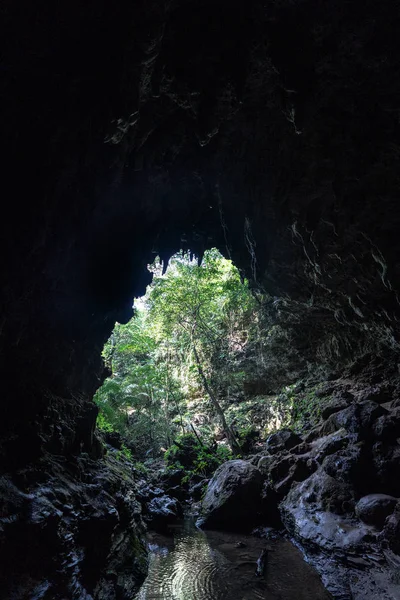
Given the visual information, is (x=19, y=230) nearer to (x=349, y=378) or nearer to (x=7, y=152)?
(x=7, y=152)

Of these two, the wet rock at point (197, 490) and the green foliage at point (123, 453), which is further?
the green foliage at point (123, 453)

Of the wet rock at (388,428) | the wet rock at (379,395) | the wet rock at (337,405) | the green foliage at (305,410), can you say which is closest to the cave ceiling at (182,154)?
the wet rock at (379,395)

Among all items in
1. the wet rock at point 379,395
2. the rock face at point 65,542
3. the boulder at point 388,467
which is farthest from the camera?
the wet rock at point 379,395

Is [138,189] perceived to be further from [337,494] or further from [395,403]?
[395,403]

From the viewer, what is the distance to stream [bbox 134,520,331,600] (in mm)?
5191

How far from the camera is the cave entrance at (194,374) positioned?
635 inches

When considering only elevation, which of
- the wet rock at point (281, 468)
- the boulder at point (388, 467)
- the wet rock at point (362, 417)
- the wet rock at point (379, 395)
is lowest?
the boulder at point (388, 467)

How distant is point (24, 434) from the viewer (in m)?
5.75

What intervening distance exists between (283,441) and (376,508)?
5.32m

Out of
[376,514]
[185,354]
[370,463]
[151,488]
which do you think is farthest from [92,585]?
[185,354]

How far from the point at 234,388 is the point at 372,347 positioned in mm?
9386

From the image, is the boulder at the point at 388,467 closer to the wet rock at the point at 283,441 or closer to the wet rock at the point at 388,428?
the wet rock at the point at 388,428

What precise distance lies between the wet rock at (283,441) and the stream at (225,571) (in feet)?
12.8

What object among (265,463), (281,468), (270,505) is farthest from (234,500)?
(265,463)
